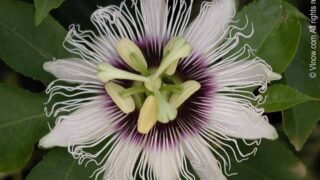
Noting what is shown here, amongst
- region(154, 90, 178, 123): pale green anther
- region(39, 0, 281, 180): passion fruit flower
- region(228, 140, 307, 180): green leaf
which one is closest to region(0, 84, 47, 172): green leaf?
region(39, 0, 281, 180): passion fruit flower

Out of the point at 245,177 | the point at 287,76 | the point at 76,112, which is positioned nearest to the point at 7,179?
the point at 76,112

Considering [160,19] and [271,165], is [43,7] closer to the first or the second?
[160,19]

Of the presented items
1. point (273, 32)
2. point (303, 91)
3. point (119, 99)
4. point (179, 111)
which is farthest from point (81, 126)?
point (303, 91)

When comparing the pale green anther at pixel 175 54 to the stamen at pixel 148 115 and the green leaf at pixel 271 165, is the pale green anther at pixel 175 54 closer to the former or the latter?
the stamen at pixel 148 115

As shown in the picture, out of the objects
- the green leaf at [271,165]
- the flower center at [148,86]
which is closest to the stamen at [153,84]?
the flower center at [148,86]

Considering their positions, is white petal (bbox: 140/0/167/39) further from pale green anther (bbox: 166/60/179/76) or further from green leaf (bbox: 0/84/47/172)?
green leaf (bbox: 0/84/47/172)

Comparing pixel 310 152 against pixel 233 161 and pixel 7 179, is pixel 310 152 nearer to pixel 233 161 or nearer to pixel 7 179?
pixel 233 161
